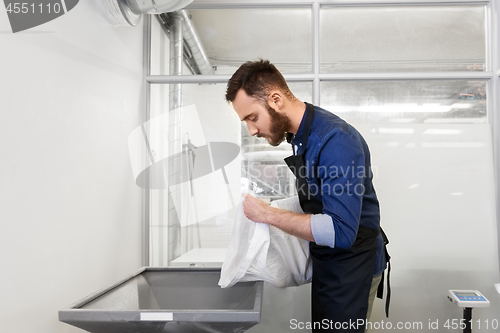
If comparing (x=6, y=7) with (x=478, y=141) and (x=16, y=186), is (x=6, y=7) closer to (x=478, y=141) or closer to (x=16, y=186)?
(x=16, y=186)

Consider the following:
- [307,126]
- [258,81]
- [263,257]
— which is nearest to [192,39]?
[258,81]

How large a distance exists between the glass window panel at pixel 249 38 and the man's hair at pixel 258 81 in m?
1.12

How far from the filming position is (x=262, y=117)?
1455 millimetres

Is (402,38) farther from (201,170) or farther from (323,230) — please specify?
(323,230)

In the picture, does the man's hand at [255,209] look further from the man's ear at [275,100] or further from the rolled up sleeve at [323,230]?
the man's ear at [275,100]

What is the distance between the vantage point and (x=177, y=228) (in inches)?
98.3

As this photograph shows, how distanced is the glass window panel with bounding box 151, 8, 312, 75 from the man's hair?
1118 millimetres

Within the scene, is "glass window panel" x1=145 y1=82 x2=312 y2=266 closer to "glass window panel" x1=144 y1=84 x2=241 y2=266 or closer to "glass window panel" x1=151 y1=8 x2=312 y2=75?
"glass window panel" x1=144 y1=84 x2=241 y2=266

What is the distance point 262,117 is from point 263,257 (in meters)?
0.54

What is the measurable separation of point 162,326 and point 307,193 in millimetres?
729

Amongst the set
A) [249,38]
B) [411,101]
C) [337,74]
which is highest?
[249,38]

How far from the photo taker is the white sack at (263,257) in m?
1.44

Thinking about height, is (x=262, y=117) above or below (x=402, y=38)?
below

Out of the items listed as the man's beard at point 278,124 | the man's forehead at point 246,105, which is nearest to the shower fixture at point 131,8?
the man's forehead at point 246,105
